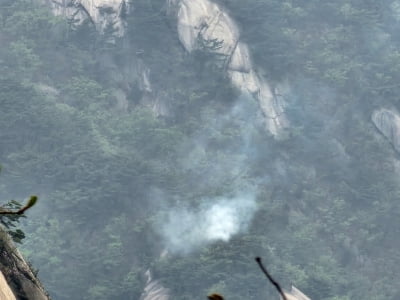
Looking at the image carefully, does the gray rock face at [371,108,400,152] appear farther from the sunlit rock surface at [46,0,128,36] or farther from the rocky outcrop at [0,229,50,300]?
the rocky outcrop at [0,229,50,300]

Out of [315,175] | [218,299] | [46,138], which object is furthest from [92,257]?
[218,299]

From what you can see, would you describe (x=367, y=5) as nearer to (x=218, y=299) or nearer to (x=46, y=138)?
(x=46, y=138)

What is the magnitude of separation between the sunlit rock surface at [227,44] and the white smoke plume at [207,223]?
11.0 meters

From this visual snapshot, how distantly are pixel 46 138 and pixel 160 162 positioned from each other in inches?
303

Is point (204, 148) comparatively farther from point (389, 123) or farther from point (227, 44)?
point (389, 123)

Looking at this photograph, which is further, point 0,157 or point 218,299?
point 0,157

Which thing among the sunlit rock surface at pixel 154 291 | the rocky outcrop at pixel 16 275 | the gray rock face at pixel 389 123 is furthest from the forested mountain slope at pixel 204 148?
the rocky outcrop at pixel 16 275

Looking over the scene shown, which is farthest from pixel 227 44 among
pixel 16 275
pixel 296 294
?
pixel 16 275

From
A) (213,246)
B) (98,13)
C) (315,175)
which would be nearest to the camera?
(213,246)

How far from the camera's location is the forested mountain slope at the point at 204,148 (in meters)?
58.2

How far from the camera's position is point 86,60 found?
239 ft

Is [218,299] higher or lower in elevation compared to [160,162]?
lower

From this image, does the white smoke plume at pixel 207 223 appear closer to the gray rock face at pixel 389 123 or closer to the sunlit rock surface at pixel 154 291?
the sunlit rock surface at pixel 154 291

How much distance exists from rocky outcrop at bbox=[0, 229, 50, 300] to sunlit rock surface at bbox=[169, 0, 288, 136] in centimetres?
5544
